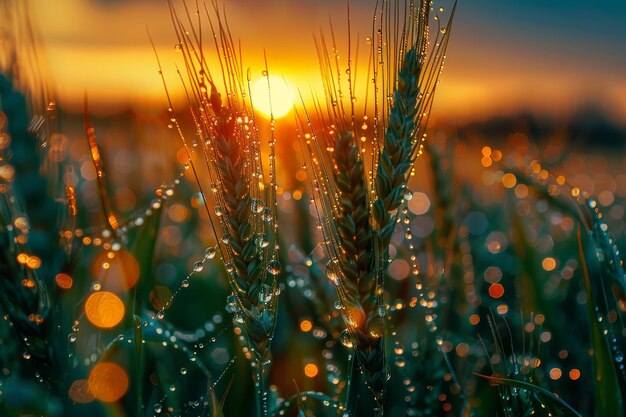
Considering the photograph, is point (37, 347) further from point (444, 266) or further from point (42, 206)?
point (444, 266)

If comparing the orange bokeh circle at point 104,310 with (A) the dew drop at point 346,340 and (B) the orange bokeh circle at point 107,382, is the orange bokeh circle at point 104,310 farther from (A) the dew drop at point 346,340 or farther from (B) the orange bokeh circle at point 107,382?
(A) the dew drop at point 346,340

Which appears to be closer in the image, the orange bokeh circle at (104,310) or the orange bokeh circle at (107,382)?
the orange bokeh circle at (107,382)

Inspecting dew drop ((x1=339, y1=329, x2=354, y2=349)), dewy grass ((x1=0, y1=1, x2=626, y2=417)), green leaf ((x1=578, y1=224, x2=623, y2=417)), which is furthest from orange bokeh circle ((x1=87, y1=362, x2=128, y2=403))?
green leaf ((x1=578, y1=224, x2=623, y2=417))

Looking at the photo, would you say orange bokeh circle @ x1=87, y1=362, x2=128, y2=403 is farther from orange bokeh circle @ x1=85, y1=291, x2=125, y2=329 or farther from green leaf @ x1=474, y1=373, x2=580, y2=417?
green leaf @ x1=474, y1=373, x2=580, y2=417

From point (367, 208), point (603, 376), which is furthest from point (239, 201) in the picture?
point (603, 376)

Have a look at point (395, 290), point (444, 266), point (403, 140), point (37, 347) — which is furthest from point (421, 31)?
point (395, 290)

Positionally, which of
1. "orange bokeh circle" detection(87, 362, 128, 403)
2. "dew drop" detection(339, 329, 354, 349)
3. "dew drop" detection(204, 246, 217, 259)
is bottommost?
"orange bokeh circle" detection(87, 362, 128, 403)

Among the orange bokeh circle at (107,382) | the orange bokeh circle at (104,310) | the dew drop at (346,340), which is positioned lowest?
the orange bokeh circle at (107,382)

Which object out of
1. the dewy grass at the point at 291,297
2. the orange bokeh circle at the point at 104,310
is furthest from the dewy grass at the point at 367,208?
the orange bokeh circle at the point at 104,310
